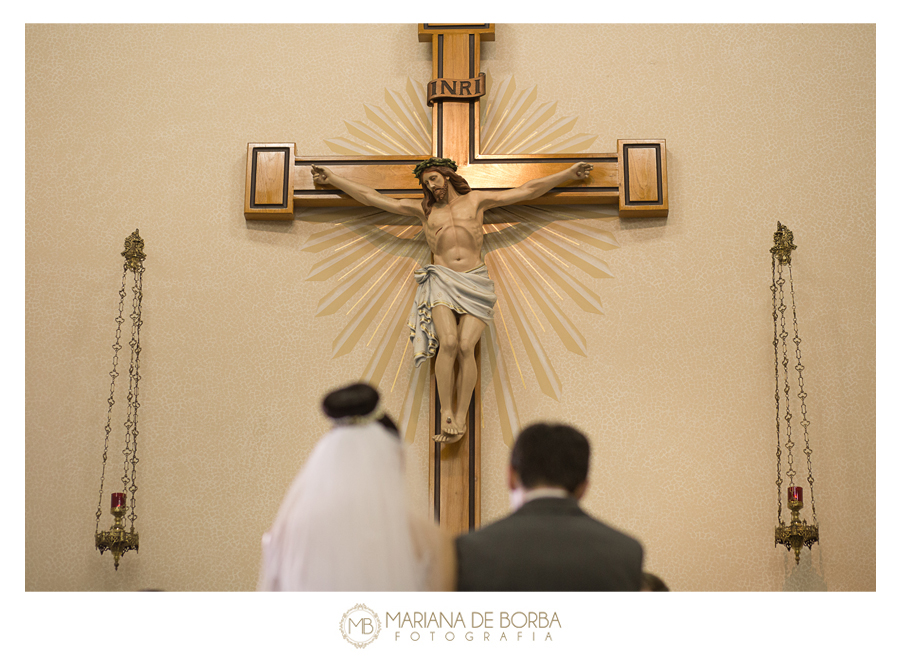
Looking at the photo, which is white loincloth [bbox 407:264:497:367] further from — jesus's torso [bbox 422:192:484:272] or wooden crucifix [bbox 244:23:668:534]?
wooden crucifix [bbox 244:23:668:534]

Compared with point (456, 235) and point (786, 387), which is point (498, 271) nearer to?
point (456, 235)

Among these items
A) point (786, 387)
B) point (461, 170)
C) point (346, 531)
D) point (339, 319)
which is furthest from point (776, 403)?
point (346, 531)

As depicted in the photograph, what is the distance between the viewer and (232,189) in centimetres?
468

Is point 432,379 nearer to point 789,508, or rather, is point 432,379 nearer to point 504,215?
point 504,215

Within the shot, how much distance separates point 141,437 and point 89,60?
2035 mm

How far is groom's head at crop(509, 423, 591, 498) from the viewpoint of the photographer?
2.37 metres

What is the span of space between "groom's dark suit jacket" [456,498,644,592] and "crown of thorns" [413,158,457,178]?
2291 millimetres

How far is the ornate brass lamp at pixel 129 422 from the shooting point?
4008 mm

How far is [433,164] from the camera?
4.31 m

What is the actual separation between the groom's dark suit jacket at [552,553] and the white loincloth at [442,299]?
6.10 ft

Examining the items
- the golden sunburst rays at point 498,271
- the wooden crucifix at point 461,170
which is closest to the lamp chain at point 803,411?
the wooden crucifix at point 461,170

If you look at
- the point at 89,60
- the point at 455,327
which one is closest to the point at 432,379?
the point at 455,327
